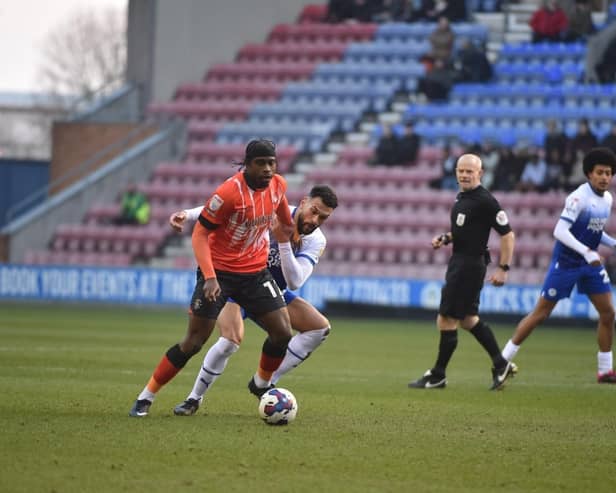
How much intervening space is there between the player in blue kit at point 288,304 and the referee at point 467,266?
6.01 ft

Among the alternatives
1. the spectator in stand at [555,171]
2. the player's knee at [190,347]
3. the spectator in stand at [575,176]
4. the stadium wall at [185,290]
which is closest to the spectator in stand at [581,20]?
the spectator in stand at [555,171]

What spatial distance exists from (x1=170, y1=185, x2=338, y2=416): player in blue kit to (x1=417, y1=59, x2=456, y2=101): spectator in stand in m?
20.9

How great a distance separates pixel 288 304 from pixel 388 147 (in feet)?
61.6

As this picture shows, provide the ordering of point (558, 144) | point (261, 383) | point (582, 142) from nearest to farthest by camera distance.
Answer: point (261, 383)
point (582, 142)
point (558, 144)

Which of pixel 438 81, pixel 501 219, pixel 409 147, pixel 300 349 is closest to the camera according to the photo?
pixel 300 349

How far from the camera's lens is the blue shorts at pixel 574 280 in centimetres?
1216

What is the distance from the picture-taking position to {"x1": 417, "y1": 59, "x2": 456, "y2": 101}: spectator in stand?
1192 inches

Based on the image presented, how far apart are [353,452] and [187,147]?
85.5 feet

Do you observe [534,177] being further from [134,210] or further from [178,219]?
[178,219]

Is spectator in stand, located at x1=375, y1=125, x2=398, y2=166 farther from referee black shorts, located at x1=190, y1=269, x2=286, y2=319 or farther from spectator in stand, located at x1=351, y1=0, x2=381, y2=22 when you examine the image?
referee black shorts, located at x1=190, y1=269, x2=286, y2=319

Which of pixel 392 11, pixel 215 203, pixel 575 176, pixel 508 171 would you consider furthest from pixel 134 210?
pixel 215 203

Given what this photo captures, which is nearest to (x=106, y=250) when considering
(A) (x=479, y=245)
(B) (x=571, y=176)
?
A: (B) (x=571, y=176)

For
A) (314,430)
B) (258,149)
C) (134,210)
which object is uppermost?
(258,149)

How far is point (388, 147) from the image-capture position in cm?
2858
